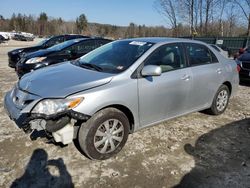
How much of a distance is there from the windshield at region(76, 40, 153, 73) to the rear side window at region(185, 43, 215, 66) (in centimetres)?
84

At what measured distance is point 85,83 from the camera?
329cm

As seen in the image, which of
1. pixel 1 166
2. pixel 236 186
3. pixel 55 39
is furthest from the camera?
pixel 55 39

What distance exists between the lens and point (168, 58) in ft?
13.7

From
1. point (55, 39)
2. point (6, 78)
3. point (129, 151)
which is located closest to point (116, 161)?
point (129, 151)

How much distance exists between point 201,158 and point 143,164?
0.88m

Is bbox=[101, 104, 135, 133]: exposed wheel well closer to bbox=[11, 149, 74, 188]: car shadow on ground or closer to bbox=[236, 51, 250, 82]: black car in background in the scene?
bbox=[11, 149, 74, 188]: car shadow on ground

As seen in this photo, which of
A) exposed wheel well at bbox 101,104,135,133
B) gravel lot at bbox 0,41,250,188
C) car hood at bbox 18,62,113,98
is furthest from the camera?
exposed wheel well at bbox 101,104,135,133

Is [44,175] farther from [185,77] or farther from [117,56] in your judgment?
[185,77]

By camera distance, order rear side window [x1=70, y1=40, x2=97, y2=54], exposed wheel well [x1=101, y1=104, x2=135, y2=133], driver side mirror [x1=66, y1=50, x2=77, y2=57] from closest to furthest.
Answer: exposed wheel well [x1=101, y1=104, x2=135, y2=133] < driver side mirror [x1=66, y1=50, x2=77, y2=57] < rear side window [x1=70, y1=40, x2=97, y2=54]

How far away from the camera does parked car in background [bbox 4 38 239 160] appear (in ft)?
10.2

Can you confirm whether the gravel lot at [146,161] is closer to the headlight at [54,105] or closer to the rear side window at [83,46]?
the headlight at [54,105]

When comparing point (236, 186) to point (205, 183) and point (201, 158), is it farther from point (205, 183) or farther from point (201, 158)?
point (201, 158)

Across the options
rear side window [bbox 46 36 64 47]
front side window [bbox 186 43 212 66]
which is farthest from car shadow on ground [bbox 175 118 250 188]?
rear side window [bbox 46 36 64 47]

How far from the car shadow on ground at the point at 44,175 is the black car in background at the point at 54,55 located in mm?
4300
